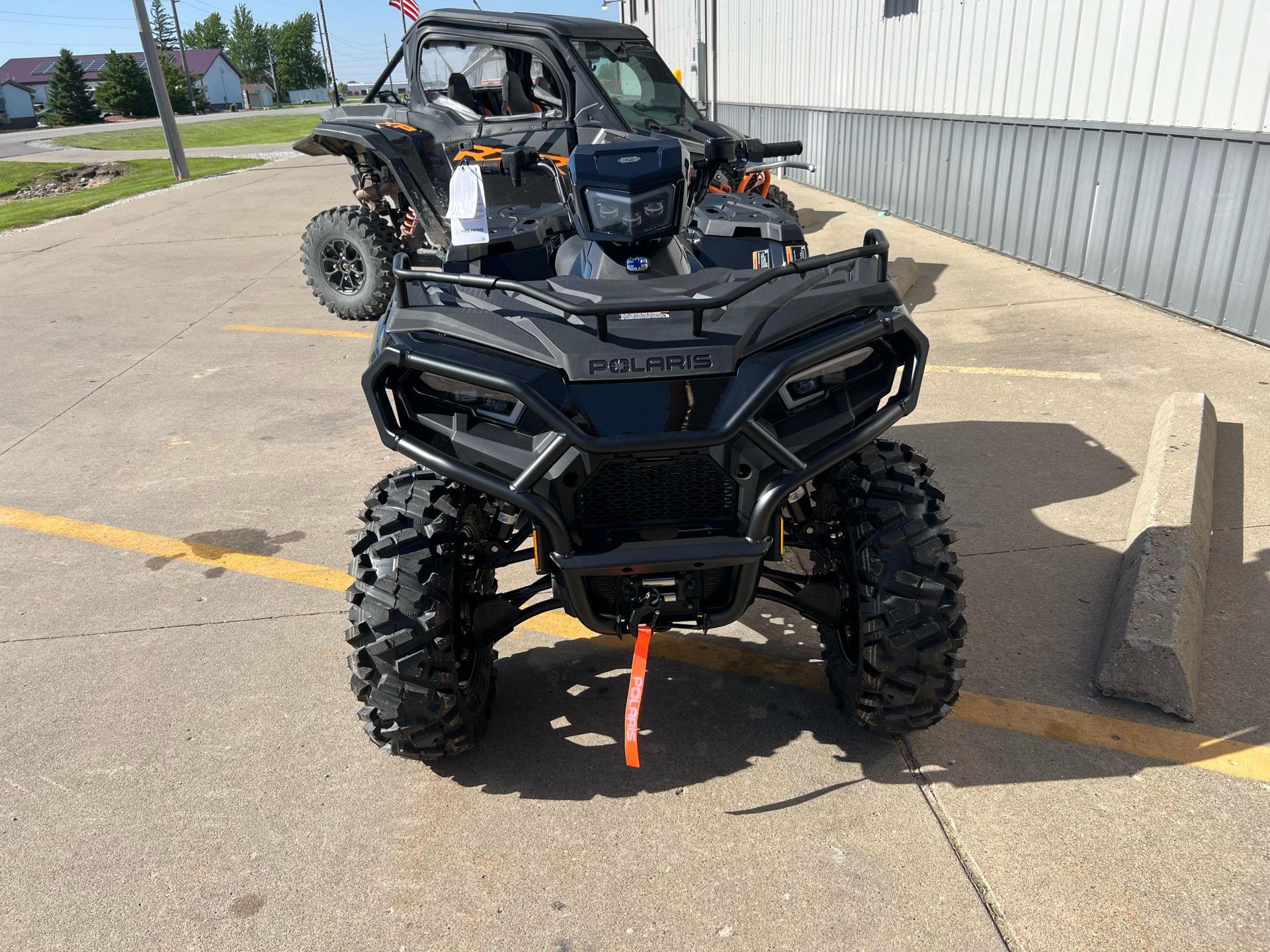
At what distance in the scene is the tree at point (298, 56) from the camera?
120 meters

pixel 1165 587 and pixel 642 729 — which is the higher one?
pixel 1165 587

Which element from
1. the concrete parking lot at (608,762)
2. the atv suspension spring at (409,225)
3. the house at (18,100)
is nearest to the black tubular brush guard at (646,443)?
the concrete parking lot at (608,762)

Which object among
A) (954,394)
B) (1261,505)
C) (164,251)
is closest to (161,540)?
(954,394)

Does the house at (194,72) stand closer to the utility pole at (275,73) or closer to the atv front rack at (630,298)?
the utility pole at (275,73)

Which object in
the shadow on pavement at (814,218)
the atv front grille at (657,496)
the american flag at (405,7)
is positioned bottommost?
the shadow on pavement at (814,218)

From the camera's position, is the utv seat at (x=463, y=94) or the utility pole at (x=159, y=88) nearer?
the utv seat at (x=463, y=94)

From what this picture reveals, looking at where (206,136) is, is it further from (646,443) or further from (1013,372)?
(646,443)

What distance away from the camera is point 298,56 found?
12431 cm

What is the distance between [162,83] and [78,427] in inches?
614

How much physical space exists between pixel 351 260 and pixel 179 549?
434cm

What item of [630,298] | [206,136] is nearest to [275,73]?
[206,136]

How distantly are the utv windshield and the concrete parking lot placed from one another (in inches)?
144

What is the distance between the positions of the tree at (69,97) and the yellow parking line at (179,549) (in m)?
77.8

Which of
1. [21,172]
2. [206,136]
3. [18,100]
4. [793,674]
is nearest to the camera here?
[793,674]
